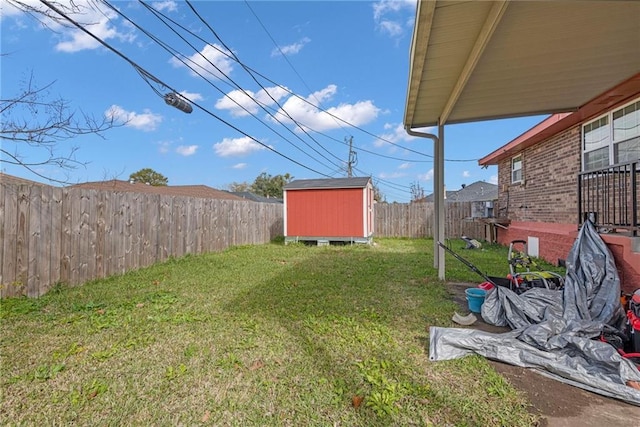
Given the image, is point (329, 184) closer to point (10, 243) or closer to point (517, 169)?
point (517, 169)

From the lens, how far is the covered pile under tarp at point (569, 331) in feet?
6.93

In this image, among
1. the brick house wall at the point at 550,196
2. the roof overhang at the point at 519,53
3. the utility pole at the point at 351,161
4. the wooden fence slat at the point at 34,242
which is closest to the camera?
the roof overhang at the point at 519,53

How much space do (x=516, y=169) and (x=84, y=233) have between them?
10.6 meters

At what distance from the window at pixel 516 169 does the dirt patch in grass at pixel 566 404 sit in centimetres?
809

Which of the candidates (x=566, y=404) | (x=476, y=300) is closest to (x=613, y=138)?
(x=476, y=300)

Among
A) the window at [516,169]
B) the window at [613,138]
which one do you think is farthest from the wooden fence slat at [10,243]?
the window at [516,169]

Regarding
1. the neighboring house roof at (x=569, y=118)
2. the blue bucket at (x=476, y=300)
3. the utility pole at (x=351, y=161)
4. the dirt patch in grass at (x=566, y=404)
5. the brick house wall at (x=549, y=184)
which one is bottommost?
the dirt patch in grass at (x=566, y=404)

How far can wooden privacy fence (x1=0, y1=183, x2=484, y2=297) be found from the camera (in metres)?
3.82

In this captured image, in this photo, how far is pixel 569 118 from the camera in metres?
5.68

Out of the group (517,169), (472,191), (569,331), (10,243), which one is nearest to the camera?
(569,331)

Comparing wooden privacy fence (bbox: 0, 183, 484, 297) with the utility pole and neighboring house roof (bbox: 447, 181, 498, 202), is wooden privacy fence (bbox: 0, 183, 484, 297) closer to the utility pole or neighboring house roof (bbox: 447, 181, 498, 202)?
the utility pole

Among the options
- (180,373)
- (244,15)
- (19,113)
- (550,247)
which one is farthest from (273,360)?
(244,15)

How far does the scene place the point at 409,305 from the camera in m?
3.84

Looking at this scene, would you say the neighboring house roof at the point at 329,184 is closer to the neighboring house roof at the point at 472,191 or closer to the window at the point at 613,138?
the window at the point at 613,138
